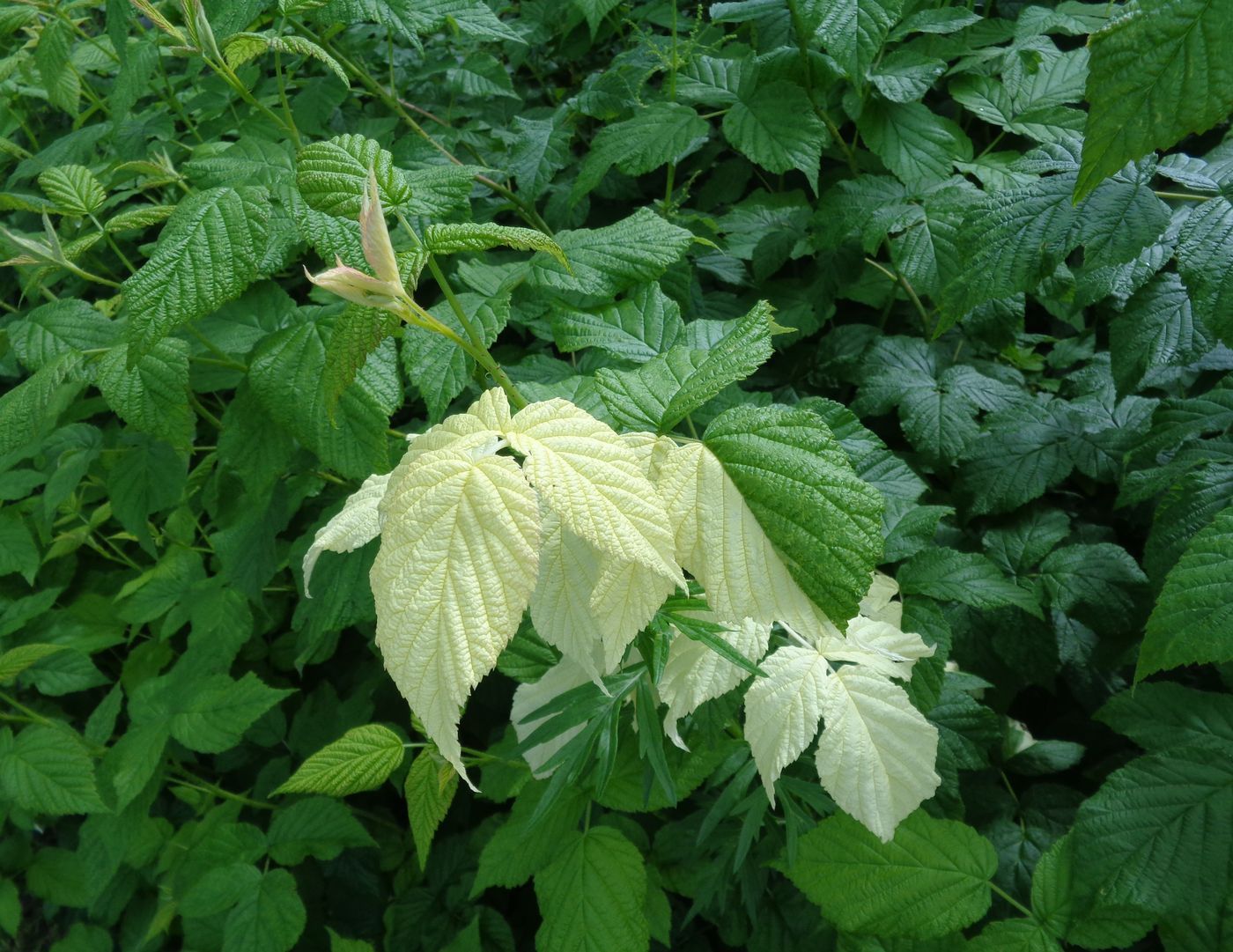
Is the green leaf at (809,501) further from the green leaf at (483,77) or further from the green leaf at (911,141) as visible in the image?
the green leaf at (483,77)

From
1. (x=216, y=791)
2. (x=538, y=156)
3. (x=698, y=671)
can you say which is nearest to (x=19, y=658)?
(x=216, y=791)

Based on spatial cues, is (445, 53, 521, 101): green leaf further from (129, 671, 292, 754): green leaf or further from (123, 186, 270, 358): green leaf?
(129, 671, 292, 754): green leaf

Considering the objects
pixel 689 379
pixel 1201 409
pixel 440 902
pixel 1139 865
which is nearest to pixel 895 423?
pixel 1201 409

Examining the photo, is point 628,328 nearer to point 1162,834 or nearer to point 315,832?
point 1162,834

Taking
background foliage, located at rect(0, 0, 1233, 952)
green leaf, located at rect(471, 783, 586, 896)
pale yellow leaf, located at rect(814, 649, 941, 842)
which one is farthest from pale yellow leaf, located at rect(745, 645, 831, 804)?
green leaf, located at rect(471, 783, 586, 896)

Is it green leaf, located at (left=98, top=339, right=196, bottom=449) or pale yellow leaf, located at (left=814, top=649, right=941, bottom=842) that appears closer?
pale yellow leaf, located at (left=814, top=649, right=941, bottom=842)

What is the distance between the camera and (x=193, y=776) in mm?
1793

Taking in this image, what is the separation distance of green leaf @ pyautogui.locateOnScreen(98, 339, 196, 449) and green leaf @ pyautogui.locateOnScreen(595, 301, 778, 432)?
68 cm

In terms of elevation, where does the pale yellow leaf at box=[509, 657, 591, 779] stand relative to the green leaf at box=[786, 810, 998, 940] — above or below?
above

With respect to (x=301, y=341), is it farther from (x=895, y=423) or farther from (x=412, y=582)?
(x=895, y=423)

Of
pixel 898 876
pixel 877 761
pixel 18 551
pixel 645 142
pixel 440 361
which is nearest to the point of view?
pixel 877 761

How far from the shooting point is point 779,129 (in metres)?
1.27

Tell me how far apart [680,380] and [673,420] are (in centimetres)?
9

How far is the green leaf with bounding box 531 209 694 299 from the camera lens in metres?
1.03
